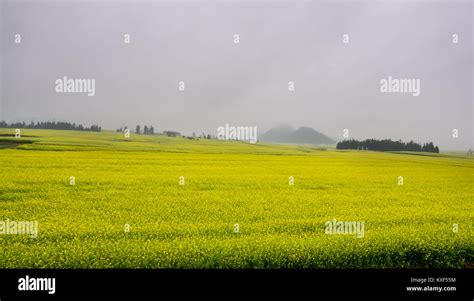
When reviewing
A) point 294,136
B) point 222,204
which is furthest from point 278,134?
point 222,204

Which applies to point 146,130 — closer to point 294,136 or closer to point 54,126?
point 54,126

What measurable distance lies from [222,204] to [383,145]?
3.14 m

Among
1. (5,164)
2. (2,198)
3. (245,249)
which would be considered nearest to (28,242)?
(2,198)

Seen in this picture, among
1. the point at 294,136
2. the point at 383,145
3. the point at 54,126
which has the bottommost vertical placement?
the point at 383,145

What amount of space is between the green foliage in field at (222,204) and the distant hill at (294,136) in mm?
210

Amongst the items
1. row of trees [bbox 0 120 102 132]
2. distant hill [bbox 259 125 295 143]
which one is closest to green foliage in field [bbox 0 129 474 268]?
row of trees [bbox 0 120 102 132]

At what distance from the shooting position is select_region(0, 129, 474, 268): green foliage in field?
5.00 meters

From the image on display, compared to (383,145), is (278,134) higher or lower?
higher

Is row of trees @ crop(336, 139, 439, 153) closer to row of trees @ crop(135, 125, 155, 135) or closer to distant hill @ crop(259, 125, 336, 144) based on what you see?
distant hill @ crop(259, 125, 336, 144)

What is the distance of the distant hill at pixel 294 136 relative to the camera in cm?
608

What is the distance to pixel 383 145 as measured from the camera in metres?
6.12

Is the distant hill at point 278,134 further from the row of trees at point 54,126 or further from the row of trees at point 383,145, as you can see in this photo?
the row of trees at point 54,126
